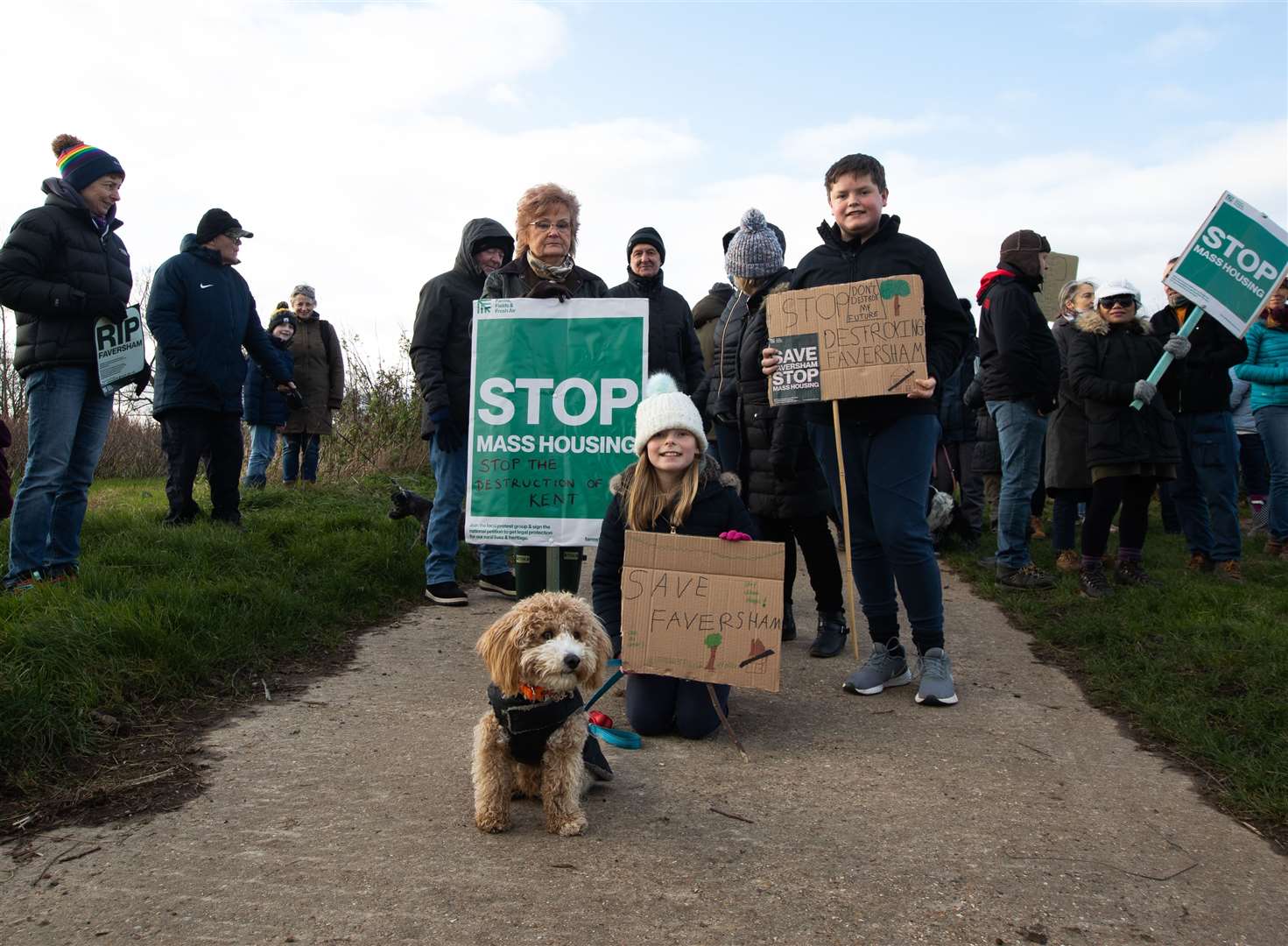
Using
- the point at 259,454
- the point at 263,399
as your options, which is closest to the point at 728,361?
the point at 263,399

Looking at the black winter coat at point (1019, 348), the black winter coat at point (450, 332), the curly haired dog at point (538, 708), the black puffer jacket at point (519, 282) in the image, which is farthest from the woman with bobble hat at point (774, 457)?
the curly haired dog at point (538, 708)

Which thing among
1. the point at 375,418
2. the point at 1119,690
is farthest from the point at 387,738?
the point at 375,418

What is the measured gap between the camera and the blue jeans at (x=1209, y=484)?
286 inches

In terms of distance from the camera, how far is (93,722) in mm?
3725

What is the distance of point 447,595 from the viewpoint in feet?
21.4

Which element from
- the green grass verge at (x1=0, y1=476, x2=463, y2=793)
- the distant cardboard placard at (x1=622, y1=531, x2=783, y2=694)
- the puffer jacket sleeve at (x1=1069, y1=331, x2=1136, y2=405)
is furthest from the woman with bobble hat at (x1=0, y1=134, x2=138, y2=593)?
the puffer jacket sleeve at (x1=1069, y1=331, x2=1136, y2=405)

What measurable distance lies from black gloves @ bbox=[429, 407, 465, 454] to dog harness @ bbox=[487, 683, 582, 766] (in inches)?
123

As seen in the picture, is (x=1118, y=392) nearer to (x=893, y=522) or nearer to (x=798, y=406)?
(x=798, y=406)

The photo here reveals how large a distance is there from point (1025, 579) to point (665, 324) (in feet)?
10.7

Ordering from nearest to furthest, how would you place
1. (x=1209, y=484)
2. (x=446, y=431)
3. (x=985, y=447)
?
(x=446, y=431), (x=1209, y=484), (x=985, y=447)

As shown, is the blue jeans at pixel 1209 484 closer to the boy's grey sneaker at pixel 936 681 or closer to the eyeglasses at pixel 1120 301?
the eyeglasses at pixel 1120 301

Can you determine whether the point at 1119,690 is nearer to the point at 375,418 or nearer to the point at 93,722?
the point at 93,722

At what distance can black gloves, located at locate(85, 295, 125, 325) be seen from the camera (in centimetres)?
544

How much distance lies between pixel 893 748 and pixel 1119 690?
1.42 metres
